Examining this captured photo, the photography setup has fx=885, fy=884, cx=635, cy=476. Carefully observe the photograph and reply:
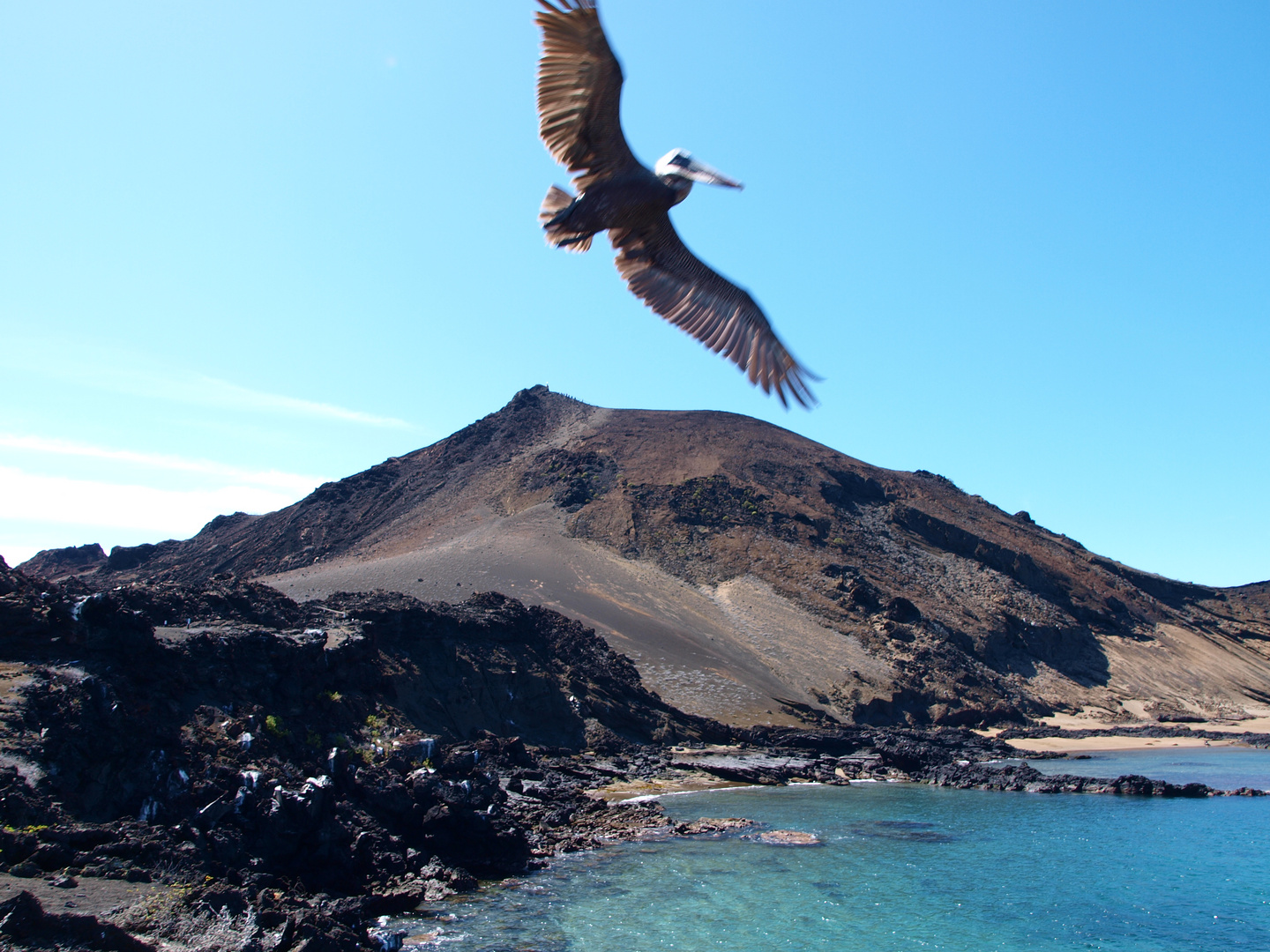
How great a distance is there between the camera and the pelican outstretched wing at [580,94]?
209 inches

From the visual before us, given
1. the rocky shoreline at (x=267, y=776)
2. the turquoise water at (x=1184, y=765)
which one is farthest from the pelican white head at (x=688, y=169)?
the turquoise water at (x=1184, y=765)

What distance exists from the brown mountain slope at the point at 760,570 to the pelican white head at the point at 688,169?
1323 inches

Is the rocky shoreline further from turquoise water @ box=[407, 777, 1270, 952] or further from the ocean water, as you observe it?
turquoise water @ box=[407, 777, 1270, 952]

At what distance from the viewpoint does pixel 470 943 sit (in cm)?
1202

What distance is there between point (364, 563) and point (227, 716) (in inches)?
1573

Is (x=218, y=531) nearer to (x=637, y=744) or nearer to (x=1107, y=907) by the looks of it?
(x=637, y=744)

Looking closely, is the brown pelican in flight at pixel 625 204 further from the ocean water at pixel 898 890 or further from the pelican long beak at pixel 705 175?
the ocean water at pixel 898 890

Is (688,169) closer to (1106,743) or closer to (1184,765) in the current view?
(1184,765)

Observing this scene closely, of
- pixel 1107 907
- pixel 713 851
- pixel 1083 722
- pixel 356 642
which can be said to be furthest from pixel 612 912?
pixel 1083 722

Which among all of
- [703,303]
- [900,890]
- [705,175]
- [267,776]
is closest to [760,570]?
[900,890]

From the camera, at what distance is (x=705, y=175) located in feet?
18.3

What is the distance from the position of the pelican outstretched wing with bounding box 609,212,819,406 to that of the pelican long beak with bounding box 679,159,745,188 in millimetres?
610

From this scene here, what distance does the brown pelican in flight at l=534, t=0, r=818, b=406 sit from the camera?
538cm

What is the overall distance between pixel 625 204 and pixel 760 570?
177 feet
